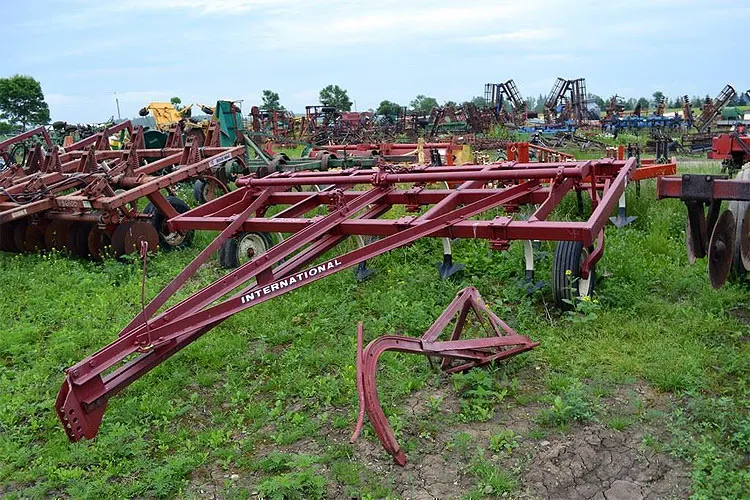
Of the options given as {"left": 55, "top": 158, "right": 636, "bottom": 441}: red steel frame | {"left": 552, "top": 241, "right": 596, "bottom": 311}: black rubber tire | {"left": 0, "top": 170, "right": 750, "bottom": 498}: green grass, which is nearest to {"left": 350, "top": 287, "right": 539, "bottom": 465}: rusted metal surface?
{"left": 0, "top": 170, "right": 750, "bottom": 498}: green grass

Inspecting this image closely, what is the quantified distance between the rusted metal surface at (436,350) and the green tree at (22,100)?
2004 inches

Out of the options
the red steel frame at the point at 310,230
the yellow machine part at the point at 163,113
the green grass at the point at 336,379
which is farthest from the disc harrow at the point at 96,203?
the yellow machine part at the point at 163,113

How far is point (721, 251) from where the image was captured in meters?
4.42

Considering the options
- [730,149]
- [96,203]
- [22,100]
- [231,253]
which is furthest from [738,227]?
[22,100]

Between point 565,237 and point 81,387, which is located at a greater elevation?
point 565,237

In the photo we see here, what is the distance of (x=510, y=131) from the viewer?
88.3 feet

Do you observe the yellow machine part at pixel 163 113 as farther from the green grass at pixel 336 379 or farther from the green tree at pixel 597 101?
the green tree at pixel 597 101

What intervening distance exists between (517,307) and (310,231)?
2.00 metres

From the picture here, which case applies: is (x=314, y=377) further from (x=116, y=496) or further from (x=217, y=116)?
(x=217, y=116)

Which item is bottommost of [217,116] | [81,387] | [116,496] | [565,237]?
[116,496]

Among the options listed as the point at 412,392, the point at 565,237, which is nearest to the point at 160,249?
the point at 412,392

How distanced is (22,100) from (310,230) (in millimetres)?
52698

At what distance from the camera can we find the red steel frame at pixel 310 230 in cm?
399

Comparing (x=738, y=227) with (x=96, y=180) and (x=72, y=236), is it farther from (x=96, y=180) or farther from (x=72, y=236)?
(x=72, y=236)
